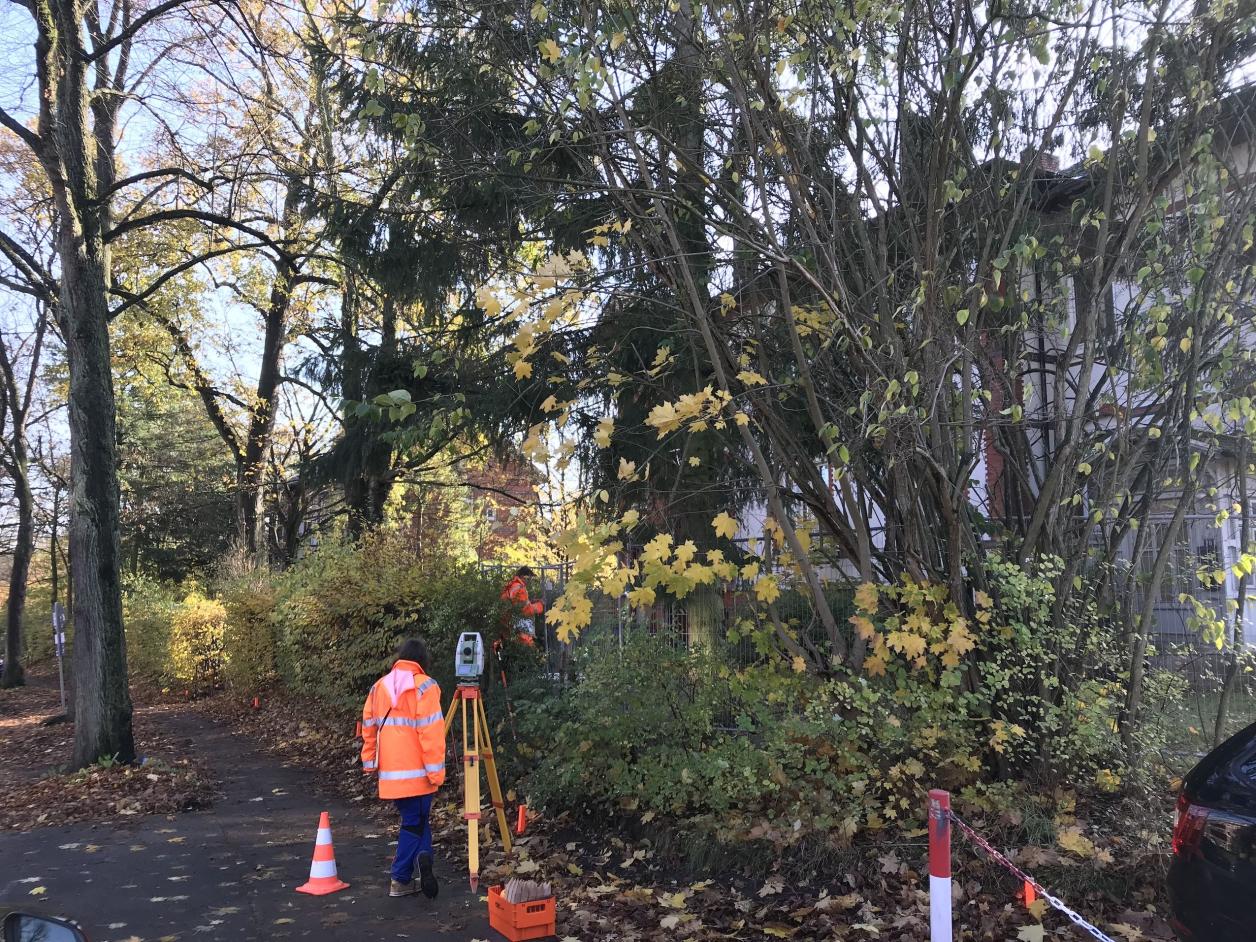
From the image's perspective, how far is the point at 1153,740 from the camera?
18.5 feet

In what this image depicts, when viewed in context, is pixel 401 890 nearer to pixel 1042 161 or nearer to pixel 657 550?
pixel 657 550

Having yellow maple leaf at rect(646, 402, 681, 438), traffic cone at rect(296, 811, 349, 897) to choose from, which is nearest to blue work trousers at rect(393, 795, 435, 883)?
traffic cone at rect(296, 811, 349, 897)

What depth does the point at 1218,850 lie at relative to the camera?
3512 mm

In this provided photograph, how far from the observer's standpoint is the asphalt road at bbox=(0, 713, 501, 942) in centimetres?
534

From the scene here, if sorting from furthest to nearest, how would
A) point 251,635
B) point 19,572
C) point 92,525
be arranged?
point 19,572 < point 251,635 < point 92,525

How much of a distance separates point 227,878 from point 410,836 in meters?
1.52

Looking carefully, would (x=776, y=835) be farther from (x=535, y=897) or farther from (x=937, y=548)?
(x=937, y=548)

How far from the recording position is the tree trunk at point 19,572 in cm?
2128

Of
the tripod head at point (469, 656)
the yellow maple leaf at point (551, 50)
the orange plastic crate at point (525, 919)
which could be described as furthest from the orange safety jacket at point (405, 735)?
the yellow maple leaf at point (551, 50)

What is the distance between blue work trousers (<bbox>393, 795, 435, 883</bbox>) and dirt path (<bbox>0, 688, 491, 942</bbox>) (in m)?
0.19

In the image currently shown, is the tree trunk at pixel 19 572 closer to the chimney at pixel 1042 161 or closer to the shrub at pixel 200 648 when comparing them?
the shrub at pixel 200 648

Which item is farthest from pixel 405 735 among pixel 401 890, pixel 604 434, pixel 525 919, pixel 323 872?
pixel 604 434

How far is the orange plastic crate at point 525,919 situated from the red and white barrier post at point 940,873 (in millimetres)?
2382

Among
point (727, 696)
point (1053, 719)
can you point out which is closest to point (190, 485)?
point (727, 696)
